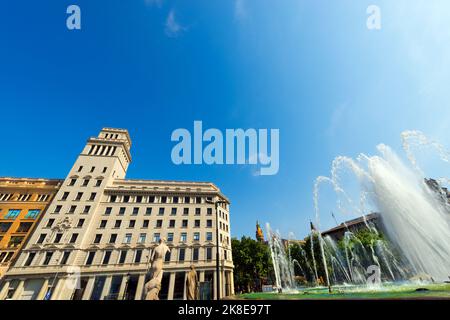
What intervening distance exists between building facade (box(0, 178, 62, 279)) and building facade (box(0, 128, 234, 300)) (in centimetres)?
Result: 369

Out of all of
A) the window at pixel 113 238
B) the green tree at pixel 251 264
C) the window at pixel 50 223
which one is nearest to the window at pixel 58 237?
the window at pixel 50 223

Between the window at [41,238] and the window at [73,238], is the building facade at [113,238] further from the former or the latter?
the window at [73,238]

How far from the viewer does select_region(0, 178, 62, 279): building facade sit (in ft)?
90.9

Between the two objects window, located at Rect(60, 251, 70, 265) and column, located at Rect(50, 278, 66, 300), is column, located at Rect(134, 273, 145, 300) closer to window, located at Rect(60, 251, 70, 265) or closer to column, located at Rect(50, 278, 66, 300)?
column, located at Rect(50, 278, 66, 300)

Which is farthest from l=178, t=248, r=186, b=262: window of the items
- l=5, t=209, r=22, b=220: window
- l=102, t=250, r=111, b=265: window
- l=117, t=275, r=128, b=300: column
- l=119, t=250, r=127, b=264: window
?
l=5, t=209, r=22, b=220: window

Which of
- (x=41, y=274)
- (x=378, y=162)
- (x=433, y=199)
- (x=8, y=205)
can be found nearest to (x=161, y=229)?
(x=41, y=274)

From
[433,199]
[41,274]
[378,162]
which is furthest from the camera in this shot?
[41,274]

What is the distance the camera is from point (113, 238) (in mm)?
29297

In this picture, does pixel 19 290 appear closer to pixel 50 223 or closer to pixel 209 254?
pixel 50 223

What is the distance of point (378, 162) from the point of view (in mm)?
14992

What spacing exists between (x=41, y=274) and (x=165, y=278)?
16430mm

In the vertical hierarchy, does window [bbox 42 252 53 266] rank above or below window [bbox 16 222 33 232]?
below
